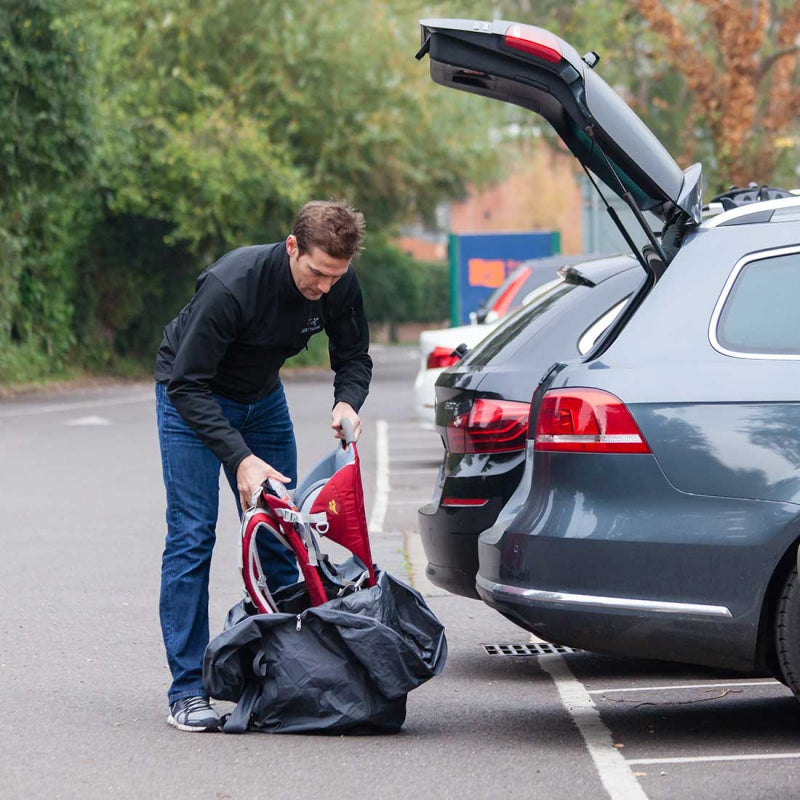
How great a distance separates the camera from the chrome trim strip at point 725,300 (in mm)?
4832

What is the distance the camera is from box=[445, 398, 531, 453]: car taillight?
5977mm

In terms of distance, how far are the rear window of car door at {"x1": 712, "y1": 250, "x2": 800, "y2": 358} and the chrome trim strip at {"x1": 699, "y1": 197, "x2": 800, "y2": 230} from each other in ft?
0.63

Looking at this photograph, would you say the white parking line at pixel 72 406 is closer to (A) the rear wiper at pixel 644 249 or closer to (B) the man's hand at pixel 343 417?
(B) the man's hand at pixel 343 417

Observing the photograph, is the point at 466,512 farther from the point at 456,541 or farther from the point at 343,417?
the point at 343,417

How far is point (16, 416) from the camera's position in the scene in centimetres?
2055

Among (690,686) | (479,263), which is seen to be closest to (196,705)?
(690,686)

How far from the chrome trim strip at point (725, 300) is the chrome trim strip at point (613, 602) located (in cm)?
75

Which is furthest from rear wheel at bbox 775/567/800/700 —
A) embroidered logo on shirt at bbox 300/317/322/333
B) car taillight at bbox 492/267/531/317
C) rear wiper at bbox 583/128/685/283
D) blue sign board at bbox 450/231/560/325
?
blue sign board at bbox 450/231/560/325

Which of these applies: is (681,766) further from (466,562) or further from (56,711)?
(56,711)

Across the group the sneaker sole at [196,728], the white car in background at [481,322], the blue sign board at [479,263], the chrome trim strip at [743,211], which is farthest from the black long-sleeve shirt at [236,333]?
the blue sign board at [479,263]

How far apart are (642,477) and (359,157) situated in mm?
28313

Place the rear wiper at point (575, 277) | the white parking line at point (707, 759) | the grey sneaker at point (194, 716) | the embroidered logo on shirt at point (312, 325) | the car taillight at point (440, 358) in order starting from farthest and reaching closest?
the car taillight at point (440, 358) < the rear wiper at point (575, 277) < the embroidered logo on shirt at point (312, 325) < the grey sneaker at point (194, 716) < the white parking line at point (707, 759)

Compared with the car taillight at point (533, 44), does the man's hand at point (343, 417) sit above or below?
below

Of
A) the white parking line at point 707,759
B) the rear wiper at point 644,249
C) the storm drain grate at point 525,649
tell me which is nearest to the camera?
the white parking line at point 707,759
